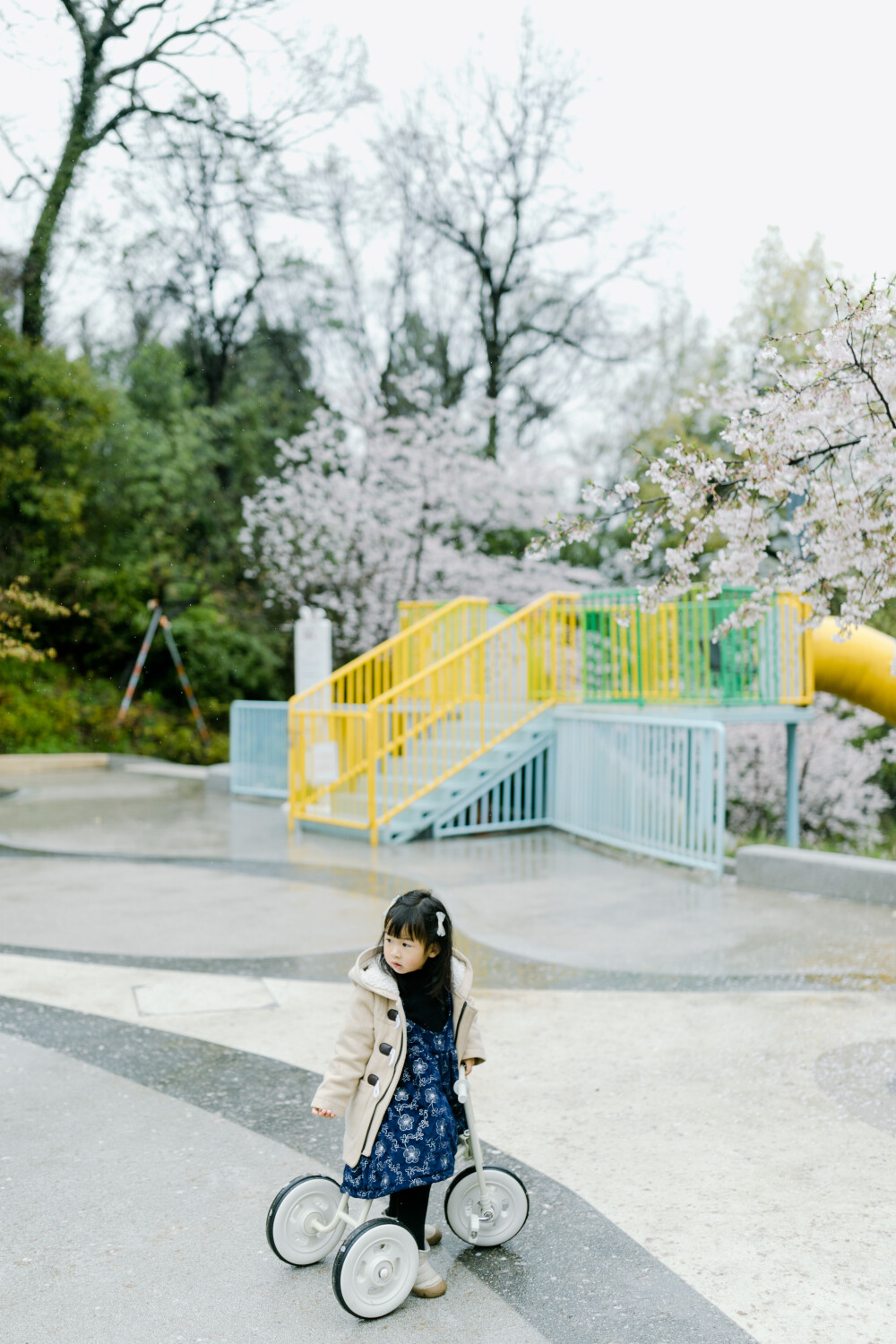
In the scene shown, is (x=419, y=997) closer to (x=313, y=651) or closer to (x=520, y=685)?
(x=520, y=685)

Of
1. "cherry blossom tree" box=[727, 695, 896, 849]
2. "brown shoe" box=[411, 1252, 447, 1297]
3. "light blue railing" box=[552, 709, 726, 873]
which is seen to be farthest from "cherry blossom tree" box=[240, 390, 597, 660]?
"brown shoe" box=[411, 1252, 447, 1297]

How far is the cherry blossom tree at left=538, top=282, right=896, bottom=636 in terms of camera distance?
4887mm

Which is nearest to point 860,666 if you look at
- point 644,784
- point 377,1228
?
point 644,784

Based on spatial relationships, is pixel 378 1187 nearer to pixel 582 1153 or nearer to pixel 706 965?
pixel 582 1153

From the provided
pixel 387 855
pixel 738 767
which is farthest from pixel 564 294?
pixel 387 855

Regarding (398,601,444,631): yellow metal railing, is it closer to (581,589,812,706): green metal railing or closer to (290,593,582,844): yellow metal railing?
(290,593,582,844): yellow metal railing

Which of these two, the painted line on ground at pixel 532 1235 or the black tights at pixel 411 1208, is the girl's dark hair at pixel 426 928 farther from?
the painted line on ground at pixel 532 1235

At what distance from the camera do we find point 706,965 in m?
6.52

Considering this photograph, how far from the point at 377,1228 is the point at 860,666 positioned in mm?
11184

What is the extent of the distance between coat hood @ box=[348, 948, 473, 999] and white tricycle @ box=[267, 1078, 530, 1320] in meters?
0.25

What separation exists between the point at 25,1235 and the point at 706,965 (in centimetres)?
404

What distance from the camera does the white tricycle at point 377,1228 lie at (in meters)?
2.98

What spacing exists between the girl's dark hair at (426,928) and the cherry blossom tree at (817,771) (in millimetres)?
15657

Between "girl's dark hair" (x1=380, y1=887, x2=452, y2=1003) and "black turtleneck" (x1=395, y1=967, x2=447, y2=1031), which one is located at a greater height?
"girl's dark hair" (x1=380, y1=887, x2=452, y2=1003)
